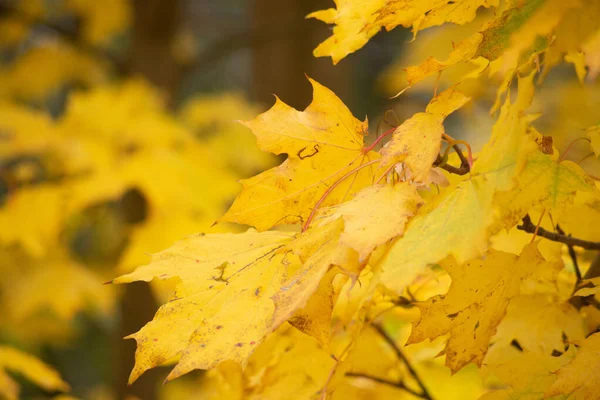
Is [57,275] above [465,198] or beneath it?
beneath

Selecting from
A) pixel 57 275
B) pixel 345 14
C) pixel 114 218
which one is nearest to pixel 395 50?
pixel 114 218

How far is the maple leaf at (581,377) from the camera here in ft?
1.54

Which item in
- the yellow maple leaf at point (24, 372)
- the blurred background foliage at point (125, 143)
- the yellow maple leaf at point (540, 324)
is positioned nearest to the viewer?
the yellow maple leaf at point (540, 324)

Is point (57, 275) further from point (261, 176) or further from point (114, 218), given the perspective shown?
point (261, 176)

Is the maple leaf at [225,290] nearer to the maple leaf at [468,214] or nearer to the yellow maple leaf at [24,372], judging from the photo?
the maple leaf at [468,214]

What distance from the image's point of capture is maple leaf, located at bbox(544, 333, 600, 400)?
1.54ft

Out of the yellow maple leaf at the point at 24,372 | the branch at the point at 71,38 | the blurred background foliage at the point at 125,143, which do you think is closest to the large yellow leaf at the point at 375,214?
the blurred background foliage at the point at 125,143

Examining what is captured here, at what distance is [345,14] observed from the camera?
59cm

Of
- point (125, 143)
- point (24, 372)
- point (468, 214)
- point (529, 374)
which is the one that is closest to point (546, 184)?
point (468, 214)

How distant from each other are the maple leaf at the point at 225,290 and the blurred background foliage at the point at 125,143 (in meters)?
0.48

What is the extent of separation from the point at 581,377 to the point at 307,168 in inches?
11.2

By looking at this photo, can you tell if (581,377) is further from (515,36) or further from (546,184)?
(515,36)

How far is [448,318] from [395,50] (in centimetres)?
645

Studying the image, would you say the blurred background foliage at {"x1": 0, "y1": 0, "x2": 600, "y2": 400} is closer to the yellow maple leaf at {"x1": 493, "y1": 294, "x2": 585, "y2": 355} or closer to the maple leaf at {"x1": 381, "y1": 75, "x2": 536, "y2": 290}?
the yellow maple leaf at {"x1": 493, "y1": 294, "x2": 585, "y2": 355}
